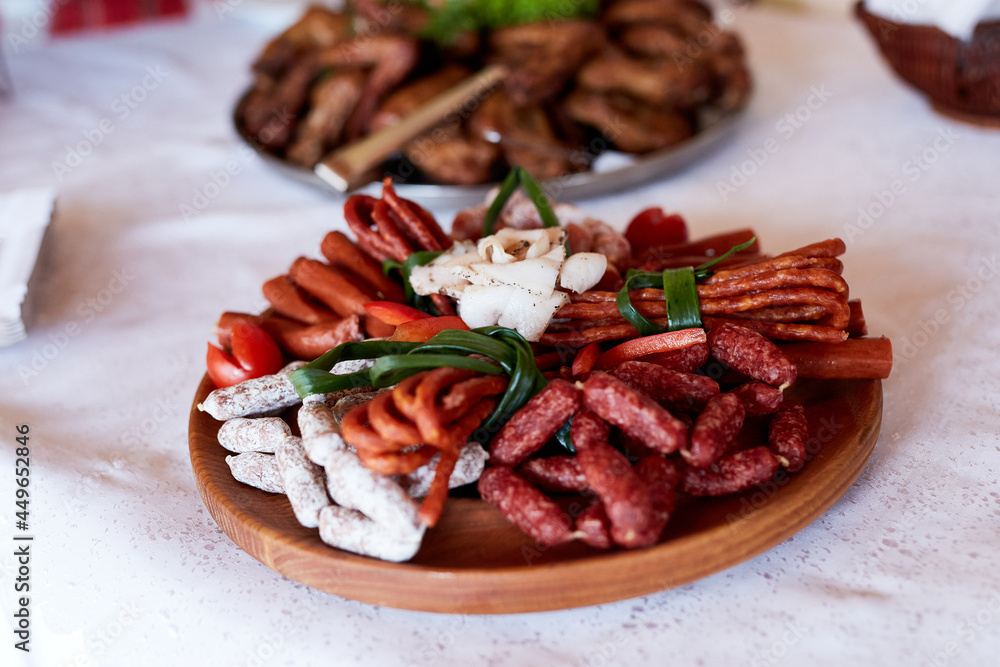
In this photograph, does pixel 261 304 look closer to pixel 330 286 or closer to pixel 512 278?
pixel 330 286

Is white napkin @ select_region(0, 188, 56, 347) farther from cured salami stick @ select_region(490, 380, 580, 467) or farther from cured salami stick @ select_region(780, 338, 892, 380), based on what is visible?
cured salami stick @ select_region(780, 338, 892, 380)

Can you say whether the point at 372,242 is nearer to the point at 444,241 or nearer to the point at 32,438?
the point at 444,241

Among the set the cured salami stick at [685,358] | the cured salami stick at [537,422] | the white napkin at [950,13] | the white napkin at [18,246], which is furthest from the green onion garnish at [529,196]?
the white napkin at [950,13]

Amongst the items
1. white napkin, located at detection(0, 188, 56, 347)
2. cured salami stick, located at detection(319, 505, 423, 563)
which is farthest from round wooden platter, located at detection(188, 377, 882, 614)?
white napkin, located at detection(0, 188, 56, 347)

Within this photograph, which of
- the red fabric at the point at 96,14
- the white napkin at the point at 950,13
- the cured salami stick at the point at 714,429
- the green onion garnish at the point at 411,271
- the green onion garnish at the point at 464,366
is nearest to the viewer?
the cured salami stick at the point at 714,429

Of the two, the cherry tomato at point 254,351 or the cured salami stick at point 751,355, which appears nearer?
the cured salami stick at point 751,355

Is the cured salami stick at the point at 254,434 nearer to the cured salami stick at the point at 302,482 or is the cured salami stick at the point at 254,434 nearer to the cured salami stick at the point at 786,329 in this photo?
the cured salami stick at the point at 302,482
